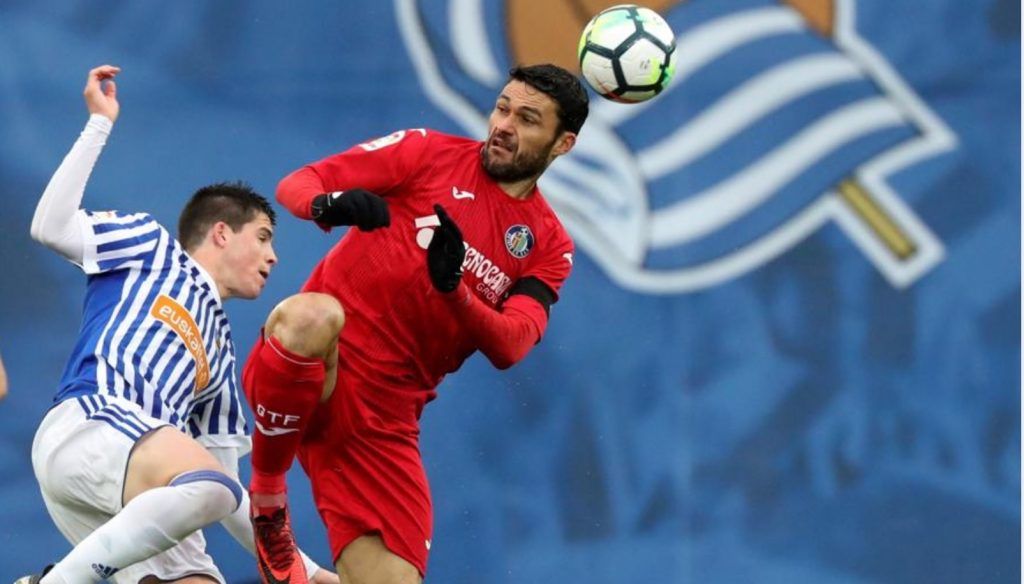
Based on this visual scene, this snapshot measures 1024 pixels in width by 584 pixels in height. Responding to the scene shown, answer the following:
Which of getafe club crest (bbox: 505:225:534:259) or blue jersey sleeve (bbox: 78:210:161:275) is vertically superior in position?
blue jersey sleeve (bbox: 78:210:161:275)

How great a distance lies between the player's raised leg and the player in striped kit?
0.13m

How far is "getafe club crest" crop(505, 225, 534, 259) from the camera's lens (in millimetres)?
6531

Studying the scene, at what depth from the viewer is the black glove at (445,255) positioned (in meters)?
5.76

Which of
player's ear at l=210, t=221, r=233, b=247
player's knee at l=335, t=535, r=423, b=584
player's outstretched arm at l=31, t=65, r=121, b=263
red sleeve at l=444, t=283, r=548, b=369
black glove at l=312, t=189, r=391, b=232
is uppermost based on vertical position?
player's outstretched arm at l=31, t=65, r=121, b=263

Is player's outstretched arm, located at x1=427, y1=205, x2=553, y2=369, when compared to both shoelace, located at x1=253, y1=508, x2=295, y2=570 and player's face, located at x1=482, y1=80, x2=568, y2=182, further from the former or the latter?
shoelace, located at x1=253, y1=508, x2=295, y2=570

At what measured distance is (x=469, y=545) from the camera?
813 cm

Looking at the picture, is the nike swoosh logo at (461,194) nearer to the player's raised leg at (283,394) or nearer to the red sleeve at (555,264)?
the red sleeve at (555,264)

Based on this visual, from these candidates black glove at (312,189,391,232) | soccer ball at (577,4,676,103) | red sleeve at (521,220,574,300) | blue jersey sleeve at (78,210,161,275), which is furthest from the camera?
red sleeve at (521,220,574,300)

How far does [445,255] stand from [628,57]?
116 centimetres

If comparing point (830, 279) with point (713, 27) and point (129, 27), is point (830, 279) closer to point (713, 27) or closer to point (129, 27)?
point (713, 27)

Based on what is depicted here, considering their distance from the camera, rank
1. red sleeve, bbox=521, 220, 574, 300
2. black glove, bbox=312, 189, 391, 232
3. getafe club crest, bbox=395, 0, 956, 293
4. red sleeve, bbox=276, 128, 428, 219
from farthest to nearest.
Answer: getafe club crest, bbox=395, 0, 956, 293, red sleeve, bbox=521, 220, 574, 300, red sleeve, bbox=276, 128, 428, 219, black glove, bbox=312, 189, 391, 232

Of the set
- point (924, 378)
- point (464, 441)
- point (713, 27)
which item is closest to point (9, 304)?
point (464, 441)

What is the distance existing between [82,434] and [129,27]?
2578mm

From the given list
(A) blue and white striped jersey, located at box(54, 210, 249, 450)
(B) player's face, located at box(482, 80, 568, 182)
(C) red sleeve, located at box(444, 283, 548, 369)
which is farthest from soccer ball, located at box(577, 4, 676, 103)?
(A) blue and white striped jersey, located at box(54, 210, 249, 450)
